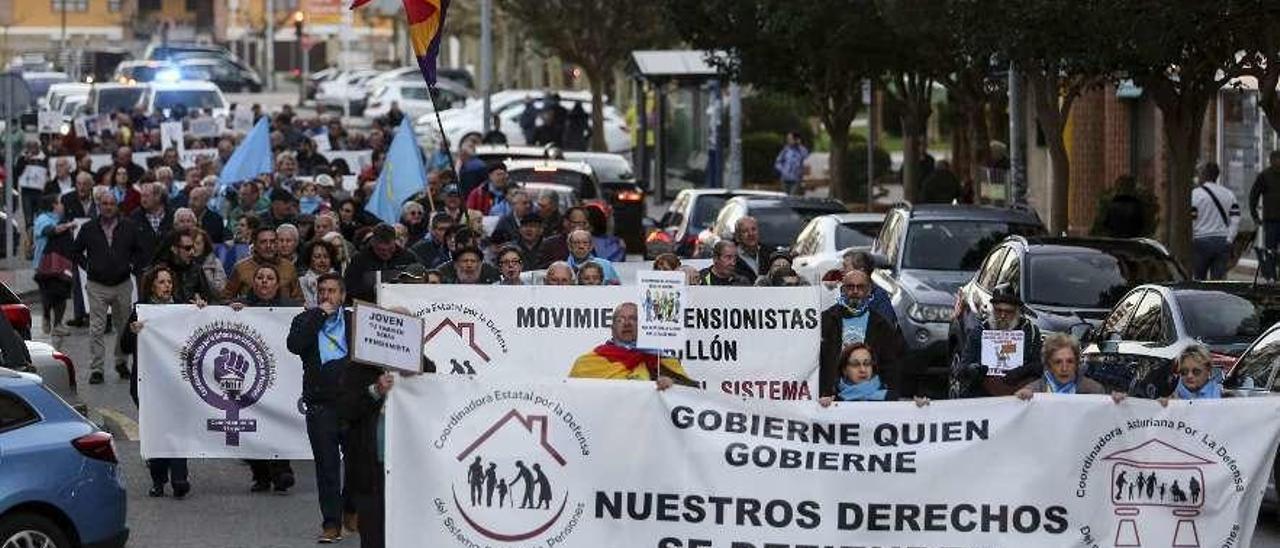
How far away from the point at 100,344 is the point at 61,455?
10382 millimetres

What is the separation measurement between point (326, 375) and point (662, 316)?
1953 millimetres

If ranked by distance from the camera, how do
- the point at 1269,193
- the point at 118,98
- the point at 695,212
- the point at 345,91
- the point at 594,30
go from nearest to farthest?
the point at 1269,193 → the point at 695,212 → the point at 118,98 → the point at 594,30 → the point at 345,91

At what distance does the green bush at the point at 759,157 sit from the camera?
53.1 metres

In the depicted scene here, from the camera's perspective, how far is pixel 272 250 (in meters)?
17.5

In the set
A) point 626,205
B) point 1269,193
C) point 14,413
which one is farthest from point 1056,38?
point 14,413

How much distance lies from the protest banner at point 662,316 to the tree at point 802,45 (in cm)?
2171

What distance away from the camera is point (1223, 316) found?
660 inches

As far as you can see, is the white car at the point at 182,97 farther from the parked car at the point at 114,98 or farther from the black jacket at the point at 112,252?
the black jacket at the point at 112,252

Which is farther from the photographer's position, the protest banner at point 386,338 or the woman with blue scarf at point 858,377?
the woman with blue scarf at point 858,377

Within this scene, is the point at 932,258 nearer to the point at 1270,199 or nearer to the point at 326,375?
the point at 1270,199

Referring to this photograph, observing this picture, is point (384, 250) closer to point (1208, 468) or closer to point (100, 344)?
point (100, 344)

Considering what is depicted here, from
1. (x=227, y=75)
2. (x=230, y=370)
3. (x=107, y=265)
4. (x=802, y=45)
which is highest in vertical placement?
(x=227, y=75)

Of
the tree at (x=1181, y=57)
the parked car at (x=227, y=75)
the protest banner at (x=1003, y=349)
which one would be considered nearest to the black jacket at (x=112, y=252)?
the tree at (x=1181, y=57)

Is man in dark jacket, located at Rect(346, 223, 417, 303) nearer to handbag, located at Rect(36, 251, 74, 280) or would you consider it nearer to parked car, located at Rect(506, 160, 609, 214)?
handbag, located at Rect(36, 251, 74, 280)
